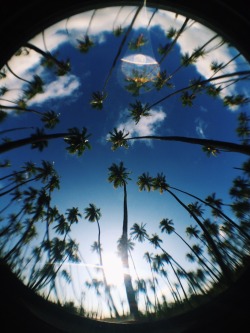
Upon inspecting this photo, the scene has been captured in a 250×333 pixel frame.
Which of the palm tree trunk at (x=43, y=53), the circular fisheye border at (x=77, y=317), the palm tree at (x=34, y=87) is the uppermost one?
the palm tree at (x=34, y=87)

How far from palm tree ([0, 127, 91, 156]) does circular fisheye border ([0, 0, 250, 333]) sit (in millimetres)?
3105

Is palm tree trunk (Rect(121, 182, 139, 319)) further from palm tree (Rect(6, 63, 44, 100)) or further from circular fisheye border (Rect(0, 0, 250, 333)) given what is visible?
palm tree (Rect(6, 63, 44, 100))

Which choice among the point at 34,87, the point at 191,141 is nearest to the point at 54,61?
the point at 34,87

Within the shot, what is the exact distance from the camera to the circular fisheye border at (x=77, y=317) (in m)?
4.99

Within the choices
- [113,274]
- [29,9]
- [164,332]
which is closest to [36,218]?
[113,274]

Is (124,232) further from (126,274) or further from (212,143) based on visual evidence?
(212,143)

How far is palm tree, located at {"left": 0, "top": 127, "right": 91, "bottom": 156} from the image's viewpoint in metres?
7.76

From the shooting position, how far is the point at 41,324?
5594 millimetres

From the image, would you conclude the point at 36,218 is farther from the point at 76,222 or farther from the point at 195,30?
the point at 195,30

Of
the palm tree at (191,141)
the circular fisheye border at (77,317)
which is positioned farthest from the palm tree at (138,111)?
the circular fisheye border at (77,317)

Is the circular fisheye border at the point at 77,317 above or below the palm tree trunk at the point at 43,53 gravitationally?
below

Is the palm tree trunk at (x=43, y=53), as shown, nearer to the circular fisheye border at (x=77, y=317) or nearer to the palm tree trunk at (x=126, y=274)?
the circular fisheye border at (x=77, y=317)

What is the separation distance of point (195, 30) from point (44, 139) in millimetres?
7027

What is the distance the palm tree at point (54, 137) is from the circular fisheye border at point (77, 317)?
3105 millimetres
